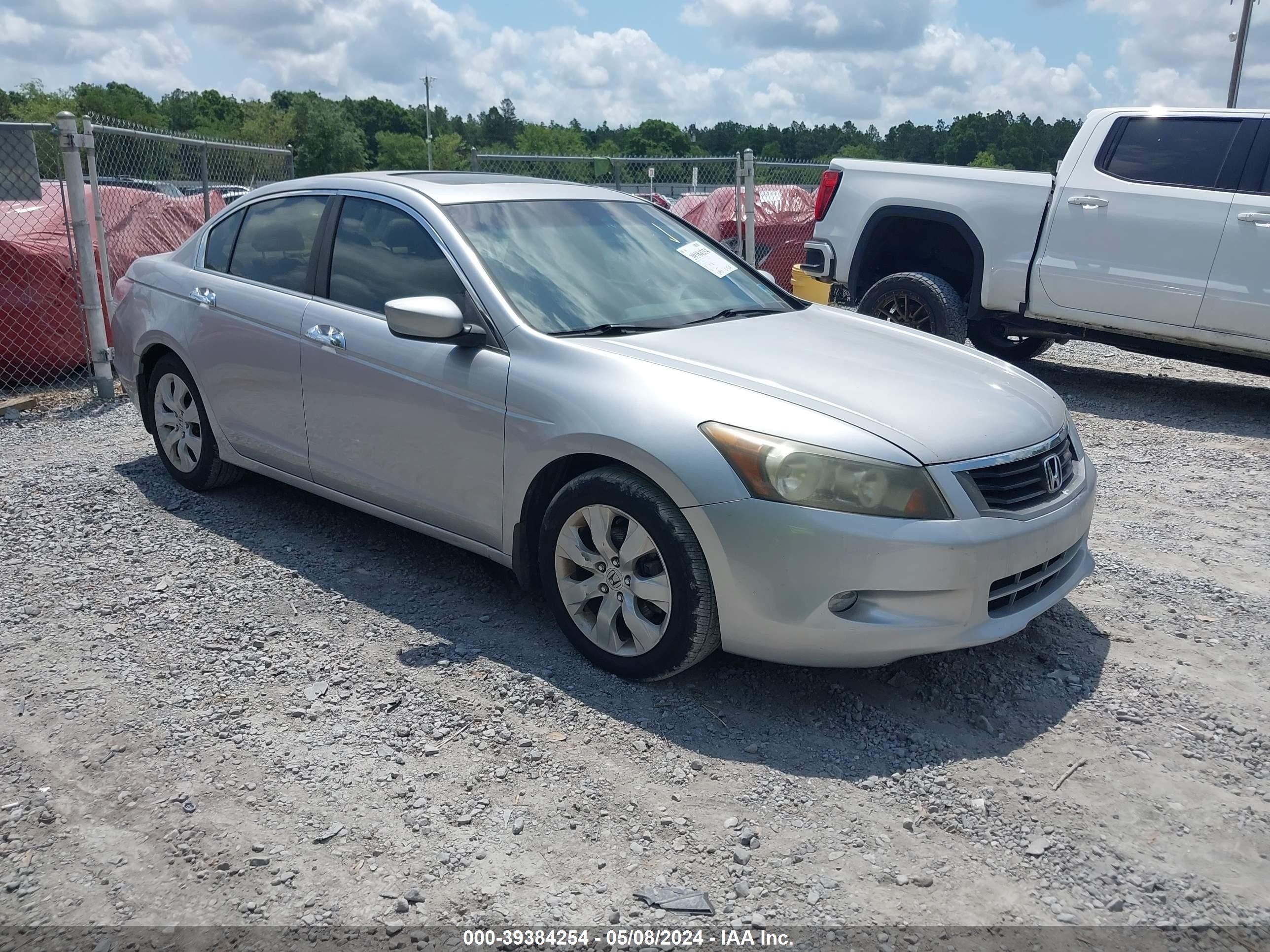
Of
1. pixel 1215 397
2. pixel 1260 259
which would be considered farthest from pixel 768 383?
pixel 1215 397

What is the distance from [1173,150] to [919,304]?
202cm

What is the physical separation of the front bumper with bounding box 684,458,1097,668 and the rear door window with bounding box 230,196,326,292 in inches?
95.4

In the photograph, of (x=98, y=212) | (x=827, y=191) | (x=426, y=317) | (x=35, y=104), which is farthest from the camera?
(x=35, y=104)

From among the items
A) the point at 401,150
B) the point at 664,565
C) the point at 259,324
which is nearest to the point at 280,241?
the point at 259,324

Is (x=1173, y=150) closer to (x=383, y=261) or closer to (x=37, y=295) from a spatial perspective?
(x=383, y=261)

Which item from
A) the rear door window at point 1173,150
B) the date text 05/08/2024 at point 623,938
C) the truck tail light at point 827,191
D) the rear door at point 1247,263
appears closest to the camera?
the date text 05/08/2024 at point 623,938

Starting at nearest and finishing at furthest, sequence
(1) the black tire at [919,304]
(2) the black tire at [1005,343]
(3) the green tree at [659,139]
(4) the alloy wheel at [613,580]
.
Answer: (4) the alloy wheel at [613,580], (1) the black tire at [919,304], (2) the black tire at [1005,343], (3) the green tree at [659,139]

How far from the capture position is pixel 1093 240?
25.5 feet

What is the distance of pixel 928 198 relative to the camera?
8.50 m

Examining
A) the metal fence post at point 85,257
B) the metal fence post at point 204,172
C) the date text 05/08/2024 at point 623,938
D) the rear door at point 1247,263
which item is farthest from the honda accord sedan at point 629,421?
the metal fence post at point 204,172

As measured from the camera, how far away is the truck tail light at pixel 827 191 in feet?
29.8

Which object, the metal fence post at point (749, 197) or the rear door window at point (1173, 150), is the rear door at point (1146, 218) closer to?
the rear door window at point (1173, 150)

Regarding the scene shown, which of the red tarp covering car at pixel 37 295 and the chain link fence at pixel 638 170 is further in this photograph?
the chain link fence at pixel 638 170

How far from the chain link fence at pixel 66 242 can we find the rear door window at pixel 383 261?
11.3 feet
